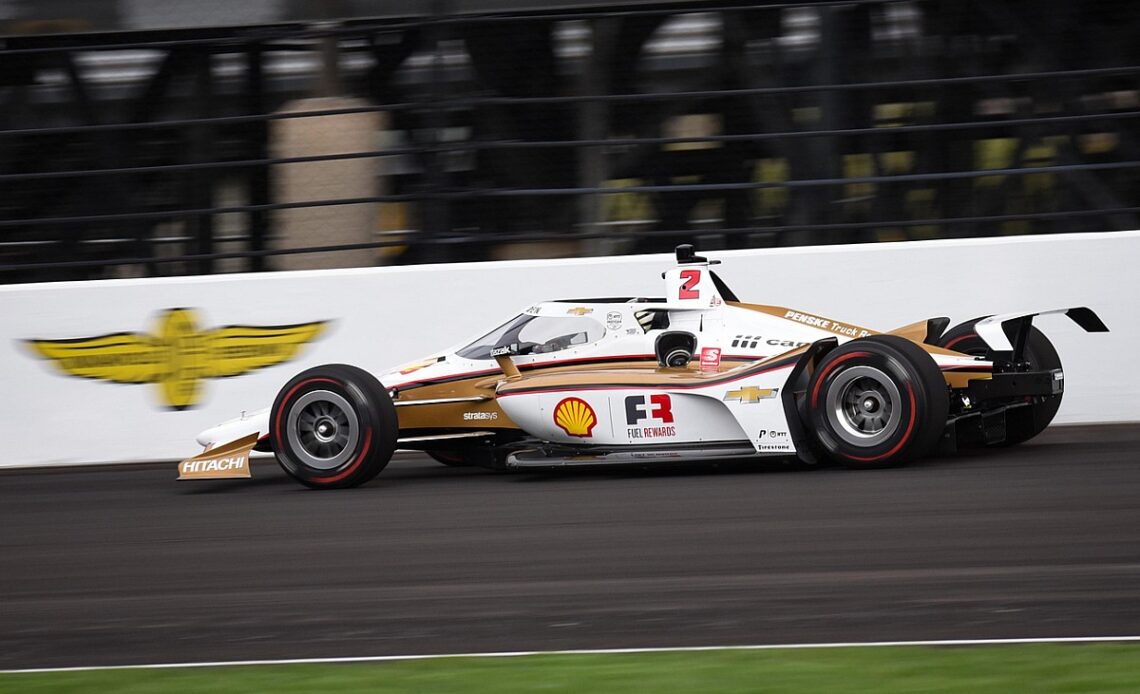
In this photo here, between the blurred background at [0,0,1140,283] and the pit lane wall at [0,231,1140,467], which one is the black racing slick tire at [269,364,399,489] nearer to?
the pit lane wall at [0,231,1140,467]

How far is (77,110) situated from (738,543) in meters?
7.74

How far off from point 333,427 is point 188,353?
94.6 inches

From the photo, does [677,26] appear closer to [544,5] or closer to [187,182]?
[544,5]

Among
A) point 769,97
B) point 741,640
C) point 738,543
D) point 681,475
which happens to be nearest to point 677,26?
point 769,97

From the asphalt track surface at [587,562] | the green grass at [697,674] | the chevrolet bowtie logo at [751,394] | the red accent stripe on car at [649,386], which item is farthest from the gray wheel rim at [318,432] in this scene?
the green grass at [697,674]

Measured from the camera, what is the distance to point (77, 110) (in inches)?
458

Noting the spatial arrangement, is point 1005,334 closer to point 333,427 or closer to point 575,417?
point 575,417

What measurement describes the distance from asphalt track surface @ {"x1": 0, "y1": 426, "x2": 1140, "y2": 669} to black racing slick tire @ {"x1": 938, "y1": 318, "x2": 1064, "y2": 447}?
0.47 ft

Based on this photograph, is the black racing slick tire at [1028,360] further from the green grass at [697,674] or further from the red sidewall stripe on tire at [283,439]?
the green grass at [697,674]

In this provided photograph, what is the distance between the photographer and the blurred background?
10430 mm

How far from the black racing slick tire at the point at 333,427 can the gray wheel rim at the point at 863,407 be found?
2474 mm

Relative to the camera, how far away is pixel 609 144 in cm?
1055

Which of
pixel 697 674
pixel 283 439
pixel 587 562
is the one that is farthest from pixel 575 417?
pixel 697 674

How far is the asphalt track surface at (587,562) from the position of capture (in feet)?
15.7
